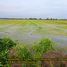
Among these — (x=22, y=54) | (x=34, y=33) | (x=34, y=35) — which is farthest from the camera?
(x=34, y=33)

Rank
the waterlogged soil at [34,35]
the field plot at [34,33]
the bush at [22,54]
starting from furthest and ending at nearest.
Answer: the field plot at [34,33]
the waterlogged soil at [34,35]
the bush at [22,54]

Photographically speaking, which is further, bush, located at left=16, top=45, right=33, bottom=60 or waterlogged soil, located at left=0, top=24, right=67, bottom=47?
waterlogged soil, located at left=0, top=24, right=67, bottom=47

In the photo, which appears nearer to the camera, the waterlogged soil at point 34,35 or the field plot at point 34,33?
the waterlogged soil at point 34,35

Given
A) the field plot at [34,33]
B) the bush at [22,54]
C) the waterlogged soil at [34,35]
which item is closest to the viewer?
the bush at [22,54]

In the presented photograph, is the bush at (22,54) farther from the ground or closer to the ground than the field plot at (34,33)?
farther from the ground

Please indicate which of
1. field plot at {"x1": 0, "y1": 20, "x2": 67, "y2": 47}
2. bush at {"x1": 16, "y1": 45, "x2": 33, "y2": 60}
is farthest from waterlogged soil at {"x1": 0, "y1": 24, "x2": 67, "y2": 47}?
bush at {"x1": 16, "y1": 45, "x2": 33, "y2": 60}

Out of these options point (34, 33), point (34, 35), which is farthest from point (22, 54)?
point (34, 33)

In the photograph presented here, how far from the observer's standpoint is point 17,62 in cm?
838

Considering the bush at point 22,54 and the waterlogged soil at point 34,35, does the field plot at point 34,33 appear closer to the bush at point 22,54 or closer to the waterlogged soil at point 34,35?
the waterlogged soil at point 34,35

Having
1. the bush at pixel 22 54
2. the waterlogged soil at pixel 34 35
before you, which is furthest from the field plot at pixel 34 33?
the bush at pixel 22 54

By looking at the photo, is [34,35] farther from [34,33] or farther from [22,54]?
[22,54]

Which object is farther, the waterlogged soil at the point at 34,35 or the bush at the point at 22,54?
the waterlogged soil at the point at 34,35

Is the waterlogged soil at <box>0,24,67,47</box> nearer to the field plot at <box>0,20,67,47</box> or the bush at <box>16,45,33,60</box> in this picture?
the field plot at <box>0,20,67,47</box>

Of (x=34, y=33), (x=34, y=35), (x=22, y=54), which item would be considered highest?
(x=22, y=54)
